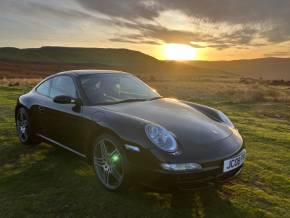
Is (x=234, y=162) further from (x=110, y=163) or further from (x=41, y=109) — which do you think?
(x=41, y=109)

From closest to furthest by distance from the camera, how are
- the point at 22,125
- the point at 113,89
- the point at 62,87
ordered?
1. the point at 113,89
2. the point at 62,87
3. the point at 22,125

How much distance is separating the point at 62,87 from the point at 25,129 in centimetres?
148

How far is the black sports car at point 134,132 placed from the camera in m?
4.11

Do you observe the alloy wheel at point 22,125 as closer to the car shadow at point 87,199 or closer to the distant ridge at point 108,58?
the car shadow at point 87,199

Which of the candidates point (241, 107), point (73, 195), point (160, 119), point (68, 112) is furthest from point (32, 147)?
point (241, 107)

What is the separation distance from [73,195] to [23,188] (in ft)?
2.68

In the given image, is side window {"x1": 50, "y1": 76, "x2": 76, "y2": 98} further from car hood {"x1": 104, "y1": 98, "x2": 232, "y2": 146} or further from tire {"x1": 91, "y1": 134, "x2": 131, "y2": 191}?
tire {"x1": 91, "y1": 134, "x2": 131, "y2": 191}

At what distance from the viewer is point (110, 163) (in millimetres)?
4758

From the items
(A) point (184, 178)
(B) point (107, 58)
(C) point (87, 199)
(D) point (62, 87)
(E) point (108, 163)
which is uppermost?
(D) point (62, 87)

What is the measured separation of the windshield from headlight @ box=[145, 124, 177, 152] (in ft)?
3.87

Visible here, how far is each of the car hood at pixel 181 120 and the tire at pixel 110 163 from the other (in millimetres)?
475

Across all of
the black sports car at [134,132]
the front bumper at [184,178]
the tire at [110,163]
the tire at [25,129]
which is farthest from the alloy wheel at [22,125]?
the front bumper at [184,178]

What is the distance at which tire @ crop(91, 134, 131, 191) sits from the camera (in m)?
4.40

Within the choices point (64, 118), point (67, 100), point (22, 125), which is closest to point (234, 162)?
point (67, 100)
